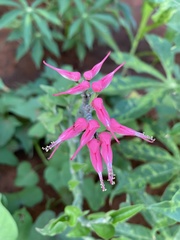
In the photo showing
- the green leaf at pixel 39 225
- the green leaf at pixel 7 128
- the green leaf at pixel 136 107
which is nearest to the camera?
the green leaf at pixel 39 225

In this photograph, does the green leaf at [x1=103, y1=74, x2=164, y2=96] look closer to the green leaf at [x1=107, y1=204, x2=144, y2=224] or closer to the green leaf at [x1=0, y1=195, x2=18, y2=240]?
the green leaf at [x1=107, y1=204, x2=144, y2=224]

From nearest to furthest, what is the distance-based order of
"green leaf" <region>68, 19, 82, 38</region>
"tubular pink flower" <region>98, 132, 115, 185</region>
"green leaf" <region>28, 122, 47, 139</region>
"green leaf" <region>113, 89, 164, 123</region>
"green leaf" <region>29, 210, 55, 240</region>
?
"tubular pink flower" <region>98, 132, 115, 185</region>
"green leaf" <region>29, 210, 55, 240</region>
"green leaf" <region>113, 89, 164, 123</region>
"green leaf" <region>28, 122, 47, 139</region>
"green leaf" <region>68, 19, 82, 38</region>

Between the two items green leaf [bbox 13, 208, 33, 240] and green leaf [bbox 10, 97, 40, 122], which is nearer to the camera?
green leaf [bbox 13, 208, 33, 240]

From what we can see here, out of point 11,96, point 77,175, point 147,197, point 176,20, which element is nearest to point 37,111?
point 11,96

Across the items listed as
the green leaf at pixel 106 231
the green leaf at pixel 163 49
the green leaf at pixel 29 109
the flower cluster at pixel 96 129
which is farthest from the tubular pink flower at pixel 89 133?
the green leaf at pixel 29 109

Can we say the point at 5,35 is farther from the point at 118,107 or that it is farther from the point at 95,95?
the point at 95,95

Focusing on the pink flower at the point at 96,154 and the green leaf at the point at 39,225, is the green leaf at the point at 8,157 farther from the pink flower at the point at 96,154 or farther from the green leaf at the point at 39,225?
the pink flower at the point at 96,154

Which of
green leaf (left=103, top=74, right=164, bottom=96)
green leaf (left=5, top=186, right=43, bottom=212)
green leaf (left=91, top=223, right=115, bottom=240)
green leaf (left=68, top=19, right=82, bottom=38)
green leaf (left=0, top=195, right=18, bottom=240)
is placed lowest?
green leaf (left=91, top=223, right=115, bottom=240)

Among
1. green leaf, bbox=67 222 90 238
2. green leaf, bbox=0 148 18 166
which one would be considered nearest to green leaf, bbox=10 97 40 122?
green leaf, bbox=0 148 18 166
